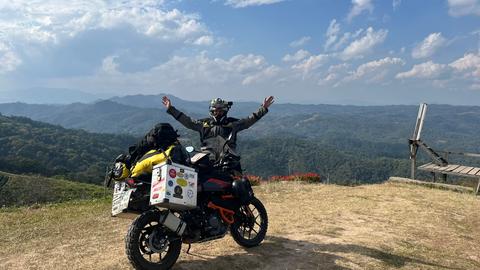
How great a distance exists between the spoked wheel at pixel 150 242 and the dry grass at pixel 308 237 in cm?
48

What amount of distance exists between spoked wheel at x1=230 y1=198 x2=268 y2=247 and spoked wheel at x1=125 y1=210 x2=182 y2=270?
152 centimetres

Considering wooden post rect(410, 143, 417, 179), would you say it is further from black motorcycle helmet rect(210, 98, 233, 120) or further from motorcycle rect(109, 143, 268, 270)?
motorcycle rect(109, 143, 268, 270)

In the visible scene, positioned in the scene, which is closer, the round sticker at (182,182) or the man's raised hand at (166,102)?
the round sticker at (182,182)

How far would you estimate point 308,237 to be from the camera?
903 cm

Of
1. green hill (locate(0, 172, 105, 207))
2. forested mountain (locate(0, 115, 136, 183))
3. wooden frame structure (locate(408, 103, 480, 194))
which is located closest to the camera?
Answer: wooden frame structure (locate(408, 103, 480, 194))

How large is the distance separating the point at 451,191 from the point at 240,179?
12995 mm

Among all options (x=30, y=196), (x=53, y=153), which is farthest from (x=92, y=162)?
(x=30, y=196)

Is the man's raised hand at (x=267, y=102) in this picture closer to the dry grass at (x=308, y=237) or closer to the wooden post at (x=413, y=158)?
the dry grass at (x=308, y=237)

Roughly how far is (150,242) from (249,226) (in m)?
2.35

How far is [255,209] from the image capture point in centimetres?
886

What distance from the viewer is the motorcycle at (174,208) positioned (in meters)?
6.25

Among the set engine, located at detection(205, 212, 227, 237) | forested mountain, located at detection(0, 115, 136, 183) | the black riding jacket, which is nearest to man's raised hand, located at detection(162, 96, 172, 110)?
the black riding jacket

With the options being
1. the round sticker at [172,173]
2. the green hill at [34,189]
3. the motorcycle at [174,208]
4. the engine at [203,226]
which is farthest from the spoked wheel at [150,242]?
the green hill at [34,189]

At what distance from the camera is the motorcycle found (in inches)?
246
